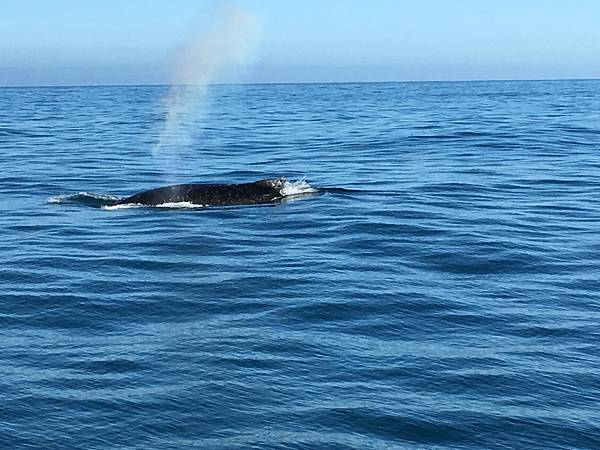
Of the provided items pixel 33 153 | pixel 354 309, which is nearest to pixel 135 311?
pixel 354 309

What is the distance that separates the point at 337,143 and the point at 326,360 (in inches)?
1351

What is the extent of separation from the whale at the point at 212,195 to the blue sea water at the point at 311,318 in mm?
851

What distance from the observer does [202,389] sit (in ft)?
36.3

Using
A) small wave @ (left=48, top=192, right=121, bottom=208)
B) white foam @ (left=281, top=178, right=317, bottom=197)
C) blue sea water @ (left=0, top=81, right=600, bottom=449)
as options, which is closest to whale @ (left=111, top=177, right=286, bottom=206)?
small wave @ (left=48, top=192, right=121, bottom=208)

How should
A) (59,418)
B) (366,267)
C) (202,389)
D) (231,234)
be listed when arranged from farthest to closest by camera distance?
(231,234) → (366,267) → (202,389) → (59,418)

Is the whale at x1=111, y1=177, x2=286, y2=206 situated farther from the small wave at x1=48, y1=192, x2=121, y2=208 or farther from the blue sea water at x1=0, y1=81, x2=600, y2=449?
the blue sea water at x1=0, y1=81, x2=600, y2=449

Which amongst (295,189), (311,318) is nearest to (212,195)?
(295,189)

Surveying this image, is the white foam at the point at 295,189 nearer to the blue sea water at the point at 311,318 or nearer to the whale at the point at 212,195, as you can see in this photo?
the whale at the point at 212,195

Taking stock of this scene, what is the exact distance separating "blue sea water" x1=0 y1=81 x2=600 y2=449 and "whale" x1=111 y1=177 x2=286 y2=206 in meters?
0.85

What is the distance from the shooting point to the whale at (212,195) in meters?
24.6

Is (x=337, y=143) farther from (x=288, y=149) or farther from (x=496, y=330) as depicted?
(x=496, y=330)

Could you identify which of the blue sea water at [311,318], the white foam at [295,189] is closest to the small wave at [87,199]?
the blue sea water at [311,318]

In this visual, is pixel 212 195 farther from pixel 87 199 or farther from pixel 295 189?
pixel 87 199

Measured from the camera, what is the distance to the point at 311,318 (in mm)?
14023
